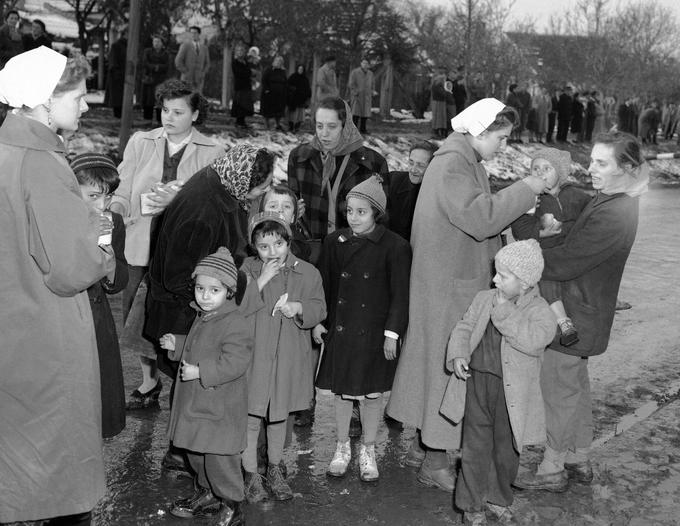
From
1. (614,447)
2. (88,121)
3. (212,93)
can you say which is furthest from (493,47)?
(614,447)

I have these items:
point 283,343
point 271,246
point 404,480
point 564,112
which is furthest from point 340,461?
point 564,112

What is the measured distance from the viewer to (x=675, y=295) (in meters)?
10.6

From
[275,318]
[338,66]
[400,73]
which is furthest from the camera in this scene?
[400,73]

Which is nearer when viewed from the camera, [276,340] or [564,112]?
[276,340]

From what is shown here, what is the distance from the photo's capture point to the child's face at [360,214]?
4945 mm

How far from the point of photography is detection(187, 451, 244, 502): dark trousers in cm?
424

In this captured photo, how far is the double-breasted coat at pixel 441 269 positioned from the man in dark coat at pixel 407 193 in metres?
1.26

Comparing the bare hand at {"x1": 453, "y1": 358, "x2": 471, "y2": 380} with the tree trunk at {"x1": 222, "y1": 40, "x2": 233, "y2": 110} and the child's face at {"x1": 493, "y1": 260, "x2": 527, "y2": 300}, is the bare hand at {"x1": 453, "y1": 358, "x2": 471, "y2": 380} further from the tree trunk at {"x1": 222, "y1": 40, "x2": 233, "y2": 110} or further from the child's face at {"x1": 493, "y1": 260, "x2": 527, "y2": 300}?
the tree trunk at {"x1": 222, "y1": 40, "x2": 233, "y2": 110}

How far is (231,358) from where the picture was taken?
4.17 metres

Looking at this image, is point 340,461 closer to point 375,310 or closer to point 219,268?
point 375,310

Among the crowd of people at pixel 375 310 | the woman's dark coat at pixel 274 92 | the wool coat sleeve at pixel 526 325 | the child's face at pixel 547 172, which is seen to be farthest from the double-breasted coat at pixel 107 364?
the woman's dark coat at pixel 274 92

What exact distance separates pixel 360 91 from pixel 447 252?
1844 cm

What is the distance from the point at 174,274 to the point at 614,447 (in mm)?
2938

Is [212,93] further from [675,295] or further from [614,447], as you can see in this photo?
[614,447]
